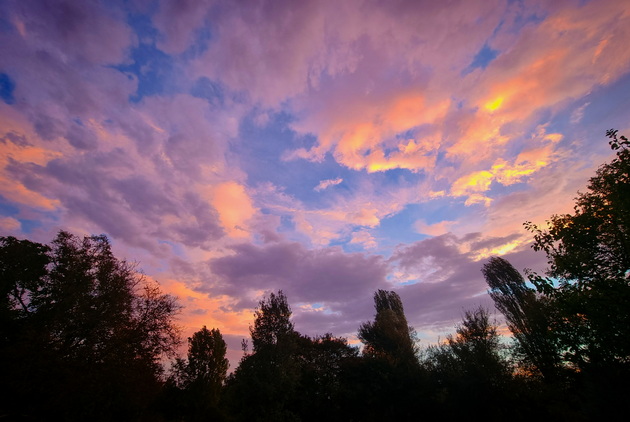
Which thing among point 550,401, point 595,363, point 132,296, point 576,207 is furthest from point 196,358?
point 576,207

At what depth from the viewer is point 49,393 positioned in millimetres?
16984

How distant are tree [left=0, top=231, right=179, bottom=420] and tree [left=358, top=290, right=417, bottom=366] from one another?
26.8m

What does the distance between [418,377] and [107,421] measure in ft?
95.0

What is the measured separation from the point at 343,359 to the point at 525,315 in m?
25.7

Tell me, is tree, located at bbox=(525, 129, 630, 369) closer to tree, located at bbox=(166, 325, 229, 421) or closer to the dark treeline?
the dark treeline

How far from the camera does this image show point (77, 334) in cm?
1994

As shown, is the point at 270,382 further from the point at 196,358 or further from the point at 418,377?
the point at 196,358

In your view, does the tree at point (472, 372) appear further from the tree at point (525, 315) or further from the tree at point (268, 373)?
the tree at point (268, 373)

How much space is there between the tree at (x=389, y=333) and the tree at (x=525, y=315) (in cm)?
1353

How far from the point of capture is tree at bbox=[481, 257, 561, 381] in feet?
93.7

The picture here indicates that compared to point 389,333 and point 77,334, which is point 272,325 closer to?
point 77,334

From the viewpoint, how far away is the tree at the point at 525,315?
2855 centimetres

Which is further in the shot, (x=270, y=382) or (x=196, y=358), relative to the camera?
(x=196, y=358)

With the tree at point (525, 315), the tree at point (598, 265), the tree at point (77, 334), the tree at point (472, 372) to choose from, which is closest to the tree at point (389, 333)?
the tree at point (472, 372)
